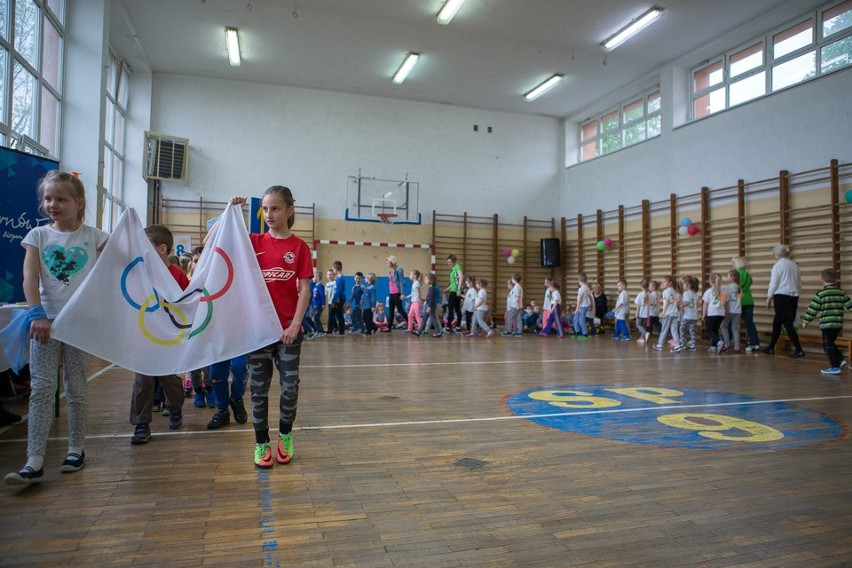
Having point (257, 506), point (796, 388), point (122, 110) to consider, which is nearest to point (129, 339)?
point (257, 506)

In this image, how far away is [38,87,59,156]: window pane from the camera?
25.0 feet

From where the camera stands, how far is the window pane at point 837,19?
8.87 meters

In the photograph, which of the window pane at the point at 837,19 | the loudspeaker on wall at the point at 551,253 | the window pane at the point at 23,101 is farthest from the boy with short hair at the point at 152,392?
the loudspeaker on wall at the point at 551,253

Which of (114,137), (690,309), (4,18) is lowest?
(690,309)

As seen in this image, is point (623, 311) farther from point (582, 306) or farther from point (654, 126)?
point (654, 126)

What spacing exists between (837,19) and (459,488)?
36.2ft

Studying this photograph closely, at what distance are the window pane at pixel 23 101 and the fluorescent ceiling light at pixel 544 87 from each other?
1064 centimetres

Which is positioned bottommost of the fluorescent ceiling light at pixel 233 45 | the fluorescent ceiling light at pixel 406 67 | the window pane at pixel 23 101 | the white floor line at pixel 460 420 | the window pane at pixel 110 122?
the white floor line at pixel 460 420

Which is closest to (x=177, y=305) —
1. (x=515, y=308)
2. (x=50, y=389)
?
(x=50, y=389)

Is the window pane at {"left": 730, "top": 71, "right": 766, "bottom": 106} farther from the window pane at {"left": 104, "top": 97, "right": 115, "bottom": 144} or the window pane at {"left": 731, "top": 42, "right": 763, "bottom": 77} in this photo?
the window pane at {"left": 104, "top": 97, "right": 115, "bottom": 144}

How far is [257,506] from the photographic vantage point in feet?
7.36

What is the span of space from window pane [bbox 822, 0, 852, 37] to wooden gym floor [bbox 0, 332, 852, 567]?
7.64 m

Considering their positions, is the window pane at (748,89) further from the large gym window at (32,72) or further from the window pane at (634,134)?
the large gym window at (32,72)

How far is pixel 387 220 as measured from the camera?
Answer: 1434 cm
